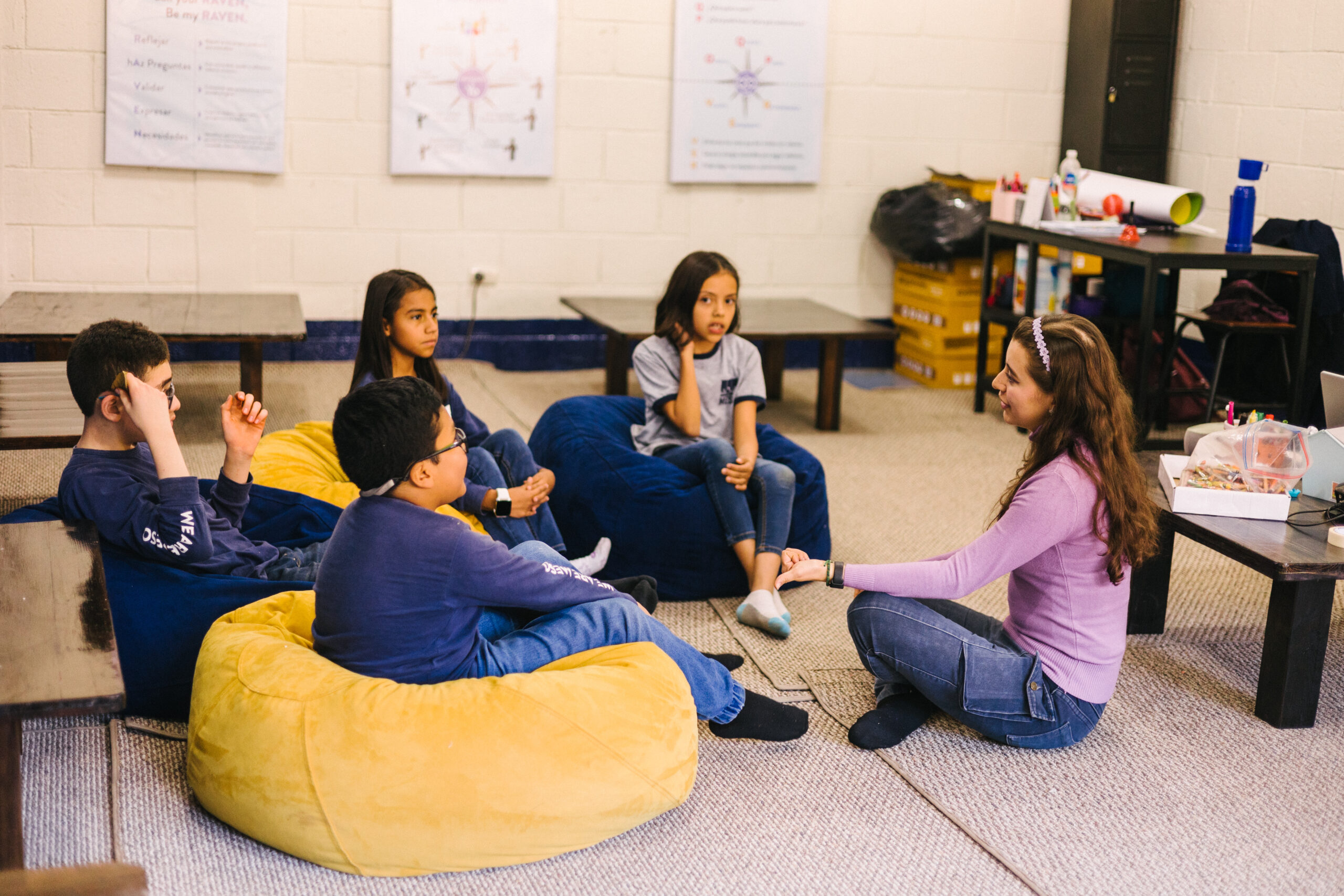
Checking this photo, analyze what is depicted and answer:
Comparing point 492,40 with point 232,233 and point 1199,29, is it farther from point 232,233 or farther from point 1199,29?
point 1199,29

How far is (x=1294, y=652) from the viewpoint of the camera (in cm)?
252

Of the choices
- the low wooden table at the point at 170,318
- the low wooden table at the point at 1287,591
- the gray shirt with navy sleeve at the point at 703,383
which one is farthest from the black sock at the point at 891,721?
the low wooden table at the point at 170,318

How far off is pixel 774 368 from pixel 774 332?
2.13 feet

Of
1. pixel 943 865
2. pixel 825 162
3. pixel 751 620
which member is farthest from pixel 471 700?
pixel 825 162

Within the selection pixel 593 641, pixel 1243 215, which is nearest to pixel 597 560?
pixel 593 641

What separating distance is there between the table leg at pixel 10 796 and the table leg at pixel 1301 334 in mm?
4056

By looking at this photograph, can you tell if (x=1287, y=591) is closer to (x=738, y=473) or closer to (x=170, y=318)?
(x=738, y=473)

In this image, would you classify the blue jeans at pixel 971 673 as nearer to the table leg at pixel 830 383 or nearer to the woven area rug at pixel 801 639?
the woven area rug at pixel 801 639

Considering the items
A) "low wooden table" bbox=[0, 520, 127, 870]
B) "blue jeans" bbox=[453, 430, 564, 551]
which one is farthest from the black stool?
"low wooden table" bbox=[0, 520, 127, 870]

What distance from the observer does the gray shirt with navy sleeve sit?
349 cm

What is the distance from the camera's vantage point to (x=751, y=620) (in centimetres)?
303

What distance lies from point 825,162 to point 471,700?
457 centimetres

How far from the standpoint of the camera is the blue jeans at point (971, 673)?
93.1 inches

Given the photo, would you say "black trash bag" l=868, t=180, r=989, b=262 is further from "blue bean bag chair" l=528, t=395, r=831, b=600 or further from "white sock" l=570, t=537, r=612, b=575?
"white sock" l=570, t=537, r=612, b=575
